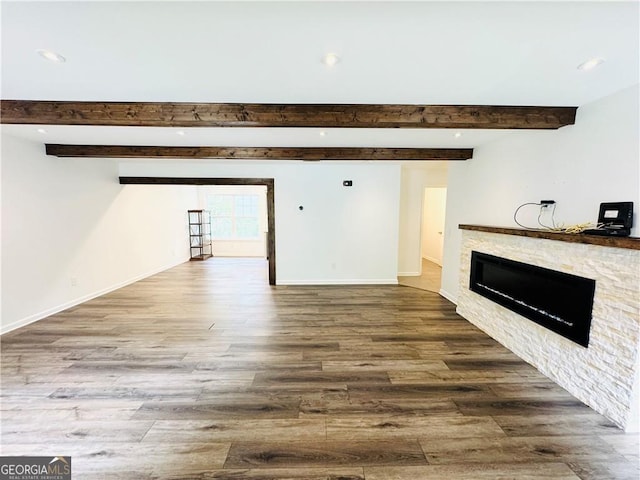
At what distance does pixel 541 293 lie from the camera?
267cm

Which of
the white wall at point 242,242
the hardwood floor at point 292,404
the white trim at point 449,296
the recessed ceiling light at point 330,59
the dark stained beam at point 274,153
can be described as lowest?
the hardwood floor at point 292,404

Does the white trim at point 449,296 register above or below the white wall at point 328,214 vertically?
below

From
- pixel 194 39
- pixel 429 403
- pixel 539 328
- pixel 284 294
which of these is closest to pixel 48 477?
pixel 429 403

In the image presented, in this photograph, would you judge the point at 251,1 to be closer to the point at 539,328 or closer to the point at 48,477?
the point at 48,477

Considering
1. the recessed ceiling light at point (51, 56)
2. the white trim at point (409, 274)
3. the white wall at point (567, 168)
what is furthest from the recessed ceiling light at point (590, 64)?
the white trim at point (409, 274)

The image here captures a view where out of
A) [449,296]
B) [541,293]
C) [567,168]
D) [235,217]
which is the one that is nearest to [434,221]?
[449,296]

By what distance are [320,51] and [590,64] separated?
1.81 metres

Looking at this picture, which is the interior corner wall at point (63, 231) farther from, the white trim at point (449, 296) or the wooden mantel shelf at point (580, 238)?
the white trim at point (449, 296)

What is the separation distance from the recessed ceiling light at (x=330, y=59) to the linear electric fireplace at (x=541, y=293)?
2649 mm

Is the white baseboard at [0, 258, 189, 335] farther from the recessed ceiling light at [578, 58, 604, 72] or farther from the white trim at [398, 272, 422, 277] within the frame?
the recessed ceiling light at [578, 58, 604, 72]

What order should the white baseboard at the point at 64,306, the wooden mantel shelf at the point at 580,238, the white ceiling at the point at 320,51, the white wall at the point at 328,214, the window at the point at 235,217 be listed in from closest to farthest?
the white ceiling at the point at 320,51 < the wooden mantel shelf at the point at 580,238 < the white baseboard at the point at 64,306 < the white wall at the point at 328,214 < the window at the point at 235,217

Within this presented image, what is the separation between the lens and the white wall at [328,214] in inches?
214

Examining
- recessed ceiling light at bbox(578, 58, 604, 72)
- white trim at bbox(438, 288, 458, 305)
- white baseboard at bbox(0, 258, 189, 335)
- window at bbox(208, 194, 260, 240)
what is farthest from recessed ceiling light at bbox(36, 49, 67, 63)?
→ window at bbox(208, 194, 260, 240)

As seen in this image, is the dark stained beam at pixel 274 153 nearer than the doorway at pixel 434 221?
Yes
